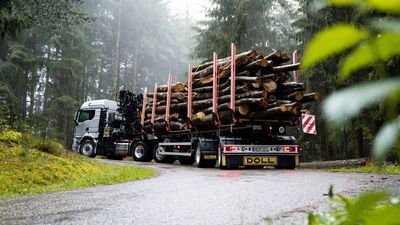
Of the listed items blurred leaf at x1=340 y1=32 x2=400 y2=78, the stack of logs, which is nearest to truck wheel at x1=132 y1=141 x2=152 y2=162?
the stack of logs

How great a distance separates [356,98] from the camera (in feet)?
1.13

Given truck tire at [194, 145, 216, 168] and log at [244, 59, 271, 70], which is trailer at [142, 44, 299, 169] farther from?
log at [244, 59, 271, 70]

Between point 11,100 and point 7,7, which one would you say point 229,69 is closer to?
point 7,7

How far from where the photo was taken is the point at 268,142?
35.6ft

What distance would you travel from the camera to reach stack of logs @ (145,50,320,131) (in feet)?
33.4

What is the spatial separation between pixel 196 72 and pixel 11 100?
1731 centimetres

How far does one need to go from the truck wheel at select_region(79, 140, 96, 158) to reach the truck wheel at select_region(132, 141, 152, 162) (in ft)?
9.09

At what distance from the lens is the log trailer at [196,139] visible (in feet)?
33.8

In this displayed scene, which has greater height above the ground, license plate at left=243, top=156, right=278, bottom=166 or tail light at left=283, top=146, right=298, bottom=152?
tail light at left=283, top=146, right=298, bottom=152

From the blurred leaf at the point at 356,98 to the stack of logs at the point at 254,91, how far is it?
31.8 feet

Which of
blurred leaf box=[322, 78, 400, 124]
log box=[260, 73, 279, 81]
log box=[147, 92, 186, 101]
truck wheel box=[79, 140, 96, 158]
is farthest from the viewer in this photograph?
truck wheel box=[79, 140, 96, 158]

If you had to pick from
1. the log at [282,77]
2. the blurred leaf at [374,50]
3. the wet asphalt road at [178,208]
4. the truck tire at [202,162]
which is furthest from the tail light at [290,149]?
the blurred leaf at [374,50]

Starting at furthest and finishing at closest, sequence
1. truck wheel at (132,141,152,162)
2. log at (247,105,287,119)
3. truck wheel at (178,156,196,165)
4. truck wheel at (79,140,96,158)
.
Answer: truck wheel at (79,140,96,158) < truck wheel at (132,141,152,162) < truck wheel at (178,156,196,165) < log at (247,105,287,119)

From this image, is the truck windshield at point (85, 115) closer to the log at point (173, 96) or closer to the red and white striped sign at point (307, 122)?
the log at point (173, 96)
